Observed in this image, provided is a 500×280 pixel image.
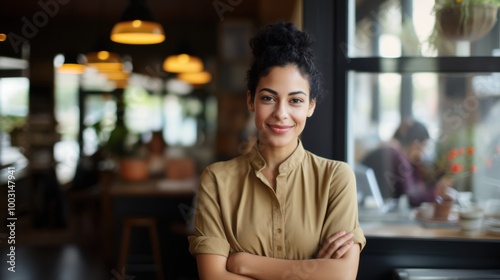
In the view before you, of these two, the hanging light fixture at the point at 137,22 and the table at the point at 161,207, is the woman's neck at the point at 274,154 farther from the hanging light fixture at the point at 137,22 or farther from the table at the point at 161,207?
the table at the point at 161,207

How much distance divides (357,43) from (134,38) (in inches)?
103

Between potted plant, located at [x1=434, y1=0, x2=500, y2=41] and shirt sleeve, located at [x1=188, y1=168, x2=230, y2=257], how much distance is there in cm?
148

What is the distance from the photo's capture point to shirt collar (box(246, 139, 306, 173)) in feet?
6.43

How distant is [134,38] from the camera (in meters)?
4.80

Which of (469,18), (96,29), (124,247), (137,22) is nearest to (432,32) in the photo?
(469,18)

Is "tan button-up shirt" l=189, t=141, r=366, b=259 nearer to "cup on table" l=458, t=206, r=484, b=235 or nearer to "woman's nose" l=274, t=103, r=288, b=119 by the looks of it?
"woman's nose" l=274, t=103, r=288, b=119

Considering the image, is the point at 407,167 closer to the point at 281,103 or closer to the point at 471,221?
the point at 471,221

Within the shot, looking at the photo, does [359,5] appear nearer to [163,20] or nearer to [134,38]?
[134,38]

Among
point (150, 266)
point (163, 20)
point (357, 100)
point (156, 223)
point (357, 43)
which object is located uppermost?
point (163, 20)

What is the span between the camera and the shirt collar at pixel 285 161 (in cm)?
196

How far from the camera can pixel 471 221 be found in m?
2.66

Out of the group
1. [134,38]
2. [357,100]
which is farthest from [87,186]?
[357,100]

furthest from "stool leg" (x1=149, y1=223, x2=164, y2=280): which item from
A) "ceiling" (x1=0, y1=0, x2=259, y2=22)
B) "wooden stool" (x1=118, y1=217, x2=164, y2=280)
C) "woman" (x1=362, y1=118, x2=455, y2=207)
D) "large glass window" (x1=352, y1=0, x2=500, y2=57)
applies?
"ceiling" (x1=0, y1=0, x2=259, y2=22)

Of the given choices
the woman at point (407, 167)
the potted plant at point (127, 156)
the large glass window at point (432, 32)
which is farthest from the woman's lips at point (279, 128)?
the potted plant at point (127, 156)
